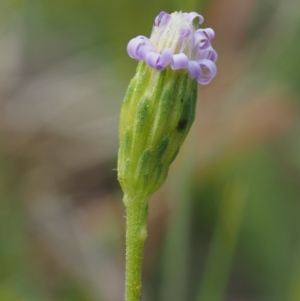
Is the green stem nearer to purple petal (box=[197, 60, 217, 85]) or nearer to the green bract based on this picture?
the green bract

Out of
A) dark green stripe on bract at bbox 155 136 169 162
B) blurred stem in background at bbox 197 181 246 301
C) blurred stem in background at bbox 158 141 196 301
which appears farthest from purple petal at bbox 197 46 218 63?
blurred stem in background at bbox 158 141 196 301

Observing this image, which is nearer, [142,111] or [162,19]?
[142,111]

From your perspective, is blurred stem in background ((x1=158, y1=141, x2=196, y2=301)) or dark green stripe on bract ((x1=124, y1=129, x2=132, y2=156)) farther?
blurred stem in background ((x1=158, y1=141, x2=196, y2=301))

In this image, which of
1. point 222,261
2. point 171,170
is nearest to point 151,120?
point 222,261

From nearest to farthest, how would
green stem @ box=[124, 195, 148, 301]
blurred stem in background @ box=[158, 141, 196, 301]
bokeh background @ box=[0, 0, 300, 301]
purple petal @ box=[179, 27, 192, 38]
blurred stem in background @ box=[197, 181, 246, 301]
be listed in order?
green stem @ box=[124, 195, 148, 301] → purple petal @ box=[179, 27, 192, 38] → blurred stem in background @ box=[197, 181, 246, 301] → blurred stem in background @ box=[158, 141, 196, 301] → bokeh background @ box=[0, 0, 300, 301]

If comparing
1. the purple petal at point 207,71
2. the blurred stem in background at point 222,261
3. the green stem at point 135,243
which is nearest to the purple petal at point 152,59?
the purple petal at point 207,71

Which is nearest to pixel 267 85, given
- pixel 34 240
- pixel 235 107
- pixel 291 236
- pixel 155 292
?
pixel 235 107

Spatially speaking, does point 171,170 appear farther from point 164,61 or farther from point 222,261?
point 164,61

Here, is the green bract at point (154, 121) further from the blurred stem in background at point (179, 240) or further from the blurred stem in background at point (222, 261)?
the blurred stem in background at point (179, 240)
